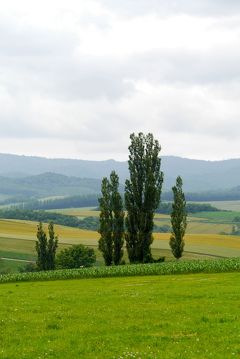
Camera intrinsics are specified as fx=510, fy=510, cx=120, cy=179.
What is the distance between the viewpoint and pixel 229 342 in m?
19.6

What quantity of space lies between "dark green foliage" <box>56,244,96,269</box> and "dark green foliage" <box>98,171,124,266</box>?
1496 inches

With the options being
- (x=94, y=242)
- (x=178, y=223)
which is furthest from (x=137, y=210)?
(x=94, y=242)

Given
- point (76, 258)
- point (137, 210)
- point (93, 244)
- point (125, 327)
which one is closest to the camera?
point (125, 327)

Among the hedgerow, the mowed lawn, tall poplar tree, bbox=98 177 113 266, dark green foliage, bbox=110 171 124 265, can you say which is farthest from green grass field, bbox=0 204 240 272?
the mowed lawn

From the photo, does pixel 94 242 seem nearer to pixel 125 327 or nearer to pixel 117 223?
pixel 117 223

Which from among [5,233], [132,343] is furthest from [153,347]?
[5,233]

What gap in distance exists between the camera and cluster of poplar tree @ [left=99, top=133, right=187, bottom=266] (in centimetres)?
7938

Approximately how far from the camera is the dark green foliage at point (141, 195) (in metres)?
79.1

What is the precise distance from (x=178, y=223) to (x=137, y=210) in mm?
8581

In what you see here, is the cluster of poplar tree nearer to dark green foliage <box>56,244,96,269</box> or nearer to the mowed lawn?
dark green foliage <box>56,244,96,269</box>

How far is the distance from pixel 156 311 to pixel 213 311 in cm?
311

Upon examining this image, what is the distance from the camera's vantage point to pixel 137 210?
80.5 meters

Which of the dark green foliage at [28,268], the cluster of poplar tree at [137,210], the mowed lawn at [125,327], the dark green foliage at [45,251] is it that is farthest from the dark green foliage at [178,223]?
the mowed lawn at [125,327]

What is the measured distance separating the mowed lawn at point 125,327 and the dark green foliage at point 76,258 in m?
86.0
